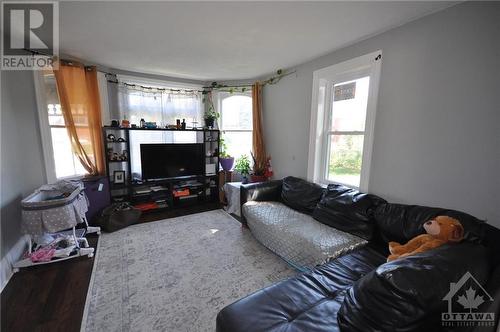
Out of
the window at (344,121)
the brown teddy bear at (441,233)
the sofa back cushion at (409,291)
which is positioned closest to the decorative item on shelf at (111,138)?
the window at (344,121)

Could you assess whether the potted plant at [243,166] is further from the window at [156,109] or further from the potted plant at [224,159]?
the window at [156,109]

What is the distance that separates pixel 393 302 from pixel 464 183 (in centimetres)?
151

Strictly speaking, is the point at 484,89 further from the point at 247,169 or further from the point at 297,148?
the point at 247,169

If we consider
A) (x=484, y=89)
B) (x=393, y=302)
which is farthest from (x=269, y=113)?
(x=393, y=302)

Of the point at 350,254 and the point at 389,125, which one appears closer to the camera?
the point at 350,254

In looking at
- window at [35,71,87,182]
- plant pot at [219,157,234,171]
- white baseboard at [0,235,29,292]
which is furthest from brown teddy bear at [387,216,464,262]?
window at [35,71,87,182]

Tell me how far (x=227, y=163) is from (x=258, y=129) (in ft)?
3.02

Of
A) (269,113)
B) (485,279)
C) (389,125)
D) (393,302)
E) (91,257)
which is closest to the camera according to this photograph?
(393,302)

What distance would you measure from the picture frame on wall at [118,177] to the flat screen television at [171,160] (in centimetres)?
31

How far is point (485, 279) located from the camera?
3.23 feet

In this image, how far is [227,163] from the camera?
13.7ft

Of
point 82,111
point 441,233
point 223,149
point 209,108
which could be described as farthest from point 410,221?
point 82,111

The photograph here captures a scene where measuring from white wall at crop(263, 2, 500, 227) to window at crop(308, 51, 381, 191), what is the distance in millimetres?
104

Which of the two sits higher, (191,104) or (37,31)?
(37,31)
